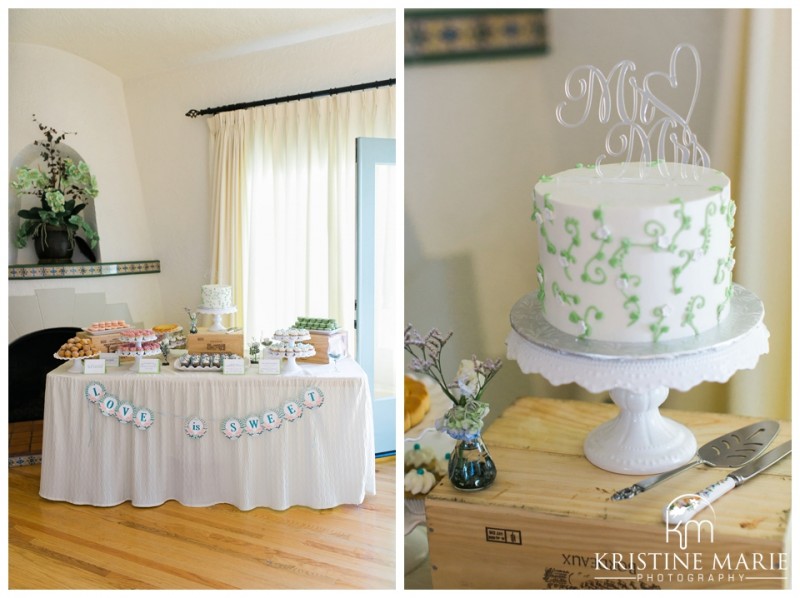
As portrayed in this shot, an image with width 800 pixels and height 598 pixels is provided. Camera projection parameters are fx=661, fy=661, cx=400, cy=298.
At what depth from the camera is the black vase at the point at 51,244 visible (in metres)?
3.32

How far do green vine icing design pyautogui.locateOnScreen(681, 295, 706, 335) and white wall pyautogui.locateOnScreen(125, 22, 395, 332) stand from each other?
2.19 metres

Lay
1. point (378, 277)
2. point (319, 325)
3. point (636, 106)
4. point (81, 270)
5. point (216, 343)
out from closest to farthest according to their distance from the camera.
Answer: point (636, 106) < point (216, 343) < point (319, 325) < point (378, 277) < point (81, 270)

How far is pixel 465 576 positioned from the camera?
4.58 ft

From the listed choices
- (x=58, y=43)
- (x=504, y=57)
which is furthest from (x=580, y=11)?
(x=58, y=43)

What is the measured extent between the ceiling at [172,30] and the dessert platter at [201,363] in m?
1.45

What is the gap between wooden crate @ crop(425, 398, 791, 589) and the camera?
125 cm

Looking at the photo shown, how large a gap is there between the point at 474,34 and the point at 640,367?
3.49 ft

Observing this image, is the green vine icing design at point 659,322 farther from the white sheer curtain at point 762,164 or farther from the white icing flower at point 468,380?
the white sheer curtain at point 762,164

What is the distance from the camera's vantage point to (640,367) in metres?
1.26

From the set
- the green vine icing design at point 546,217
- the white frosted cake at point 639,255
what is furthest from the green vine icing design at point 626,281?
the green vine icing design at point 546,217

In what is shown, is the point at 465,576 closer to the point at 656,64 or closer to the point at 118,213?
the point at 656,64

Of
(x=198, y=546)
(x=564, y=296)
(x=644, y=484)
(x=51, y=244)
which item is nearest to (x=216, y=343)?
(x=198, y=546)

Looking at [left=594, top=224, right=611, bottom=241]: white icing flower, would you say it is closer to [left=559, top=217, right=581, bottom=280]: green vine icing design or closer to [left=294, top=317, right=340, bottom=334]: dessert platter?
[left=559, top=217, right=581, bottom=280]: green vine icing design

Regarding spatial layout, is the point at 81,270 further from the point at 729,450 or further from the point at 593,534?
the point at 729,450
